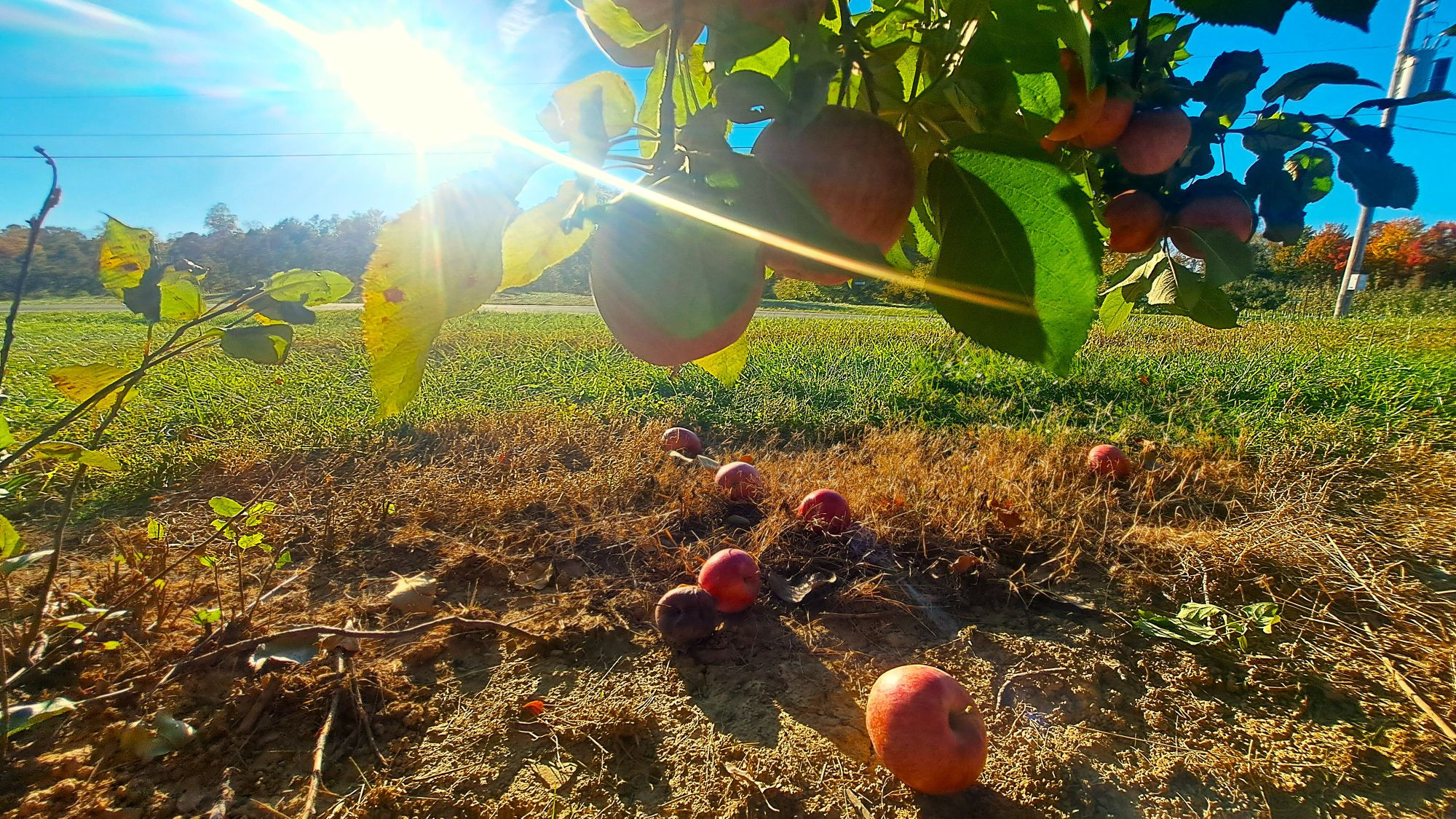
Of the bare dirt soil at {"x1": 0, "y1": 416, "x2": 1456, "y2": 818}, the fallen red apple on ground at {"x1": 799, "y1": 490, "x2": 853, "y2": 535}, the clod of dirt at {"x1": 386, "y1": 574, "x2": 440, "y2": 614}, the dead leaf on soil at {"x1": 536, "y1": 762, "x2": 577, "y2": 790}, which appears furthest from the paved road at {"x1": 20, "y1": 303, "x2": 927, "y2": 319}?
the dead leaf on soil at {"x1": 536, "y1": 762, "x2": 577, "y2": 790}

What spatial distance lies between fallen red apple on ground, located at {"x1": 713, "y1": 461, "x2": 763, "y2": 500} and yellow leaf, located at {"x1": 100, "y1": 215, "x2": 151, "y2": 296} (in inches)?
52.0

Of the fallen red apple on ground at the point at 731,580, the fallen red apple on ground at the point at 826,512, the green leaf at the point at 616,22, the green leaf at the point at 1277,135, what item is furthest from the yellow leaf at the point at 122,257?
the fallen red apple on ground at the point at 826,512

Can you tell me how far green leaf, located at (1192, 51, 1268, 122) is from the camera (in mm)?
487

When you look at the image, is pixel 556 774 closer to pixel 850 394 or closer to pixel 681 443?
pixel 681 443

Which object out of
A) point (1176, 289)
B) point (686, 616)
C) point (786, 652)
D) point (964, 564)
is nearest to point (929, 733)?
point (786, 652)

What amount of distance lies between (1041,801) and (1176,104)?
1.00 m

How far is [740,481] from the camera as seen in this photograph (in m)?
1.86

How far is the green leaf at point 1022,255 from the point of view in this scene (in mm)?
298

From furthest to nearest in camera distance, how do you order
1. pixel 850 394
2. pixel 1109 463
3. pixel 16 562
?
pixel 850 394
pixel 1109 463
pixel 16 562

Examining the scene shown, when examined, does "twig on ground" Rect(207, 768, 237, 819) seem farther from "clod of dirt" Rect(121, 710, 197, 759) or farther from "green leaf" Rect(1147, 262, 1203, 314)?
"green leaf" Rect(1147, 262, 1203, 314)

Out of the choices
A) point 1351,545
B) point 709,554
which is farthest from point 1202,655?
point 709,554

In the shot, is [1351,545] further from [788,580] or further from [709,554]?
[709,554]

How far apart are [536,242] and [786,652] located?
3.90 feet

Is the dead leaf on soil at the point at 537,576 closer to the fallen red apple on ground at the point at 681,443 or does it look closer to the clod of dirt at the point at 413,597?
the clod of dirt at the point at 413,597
